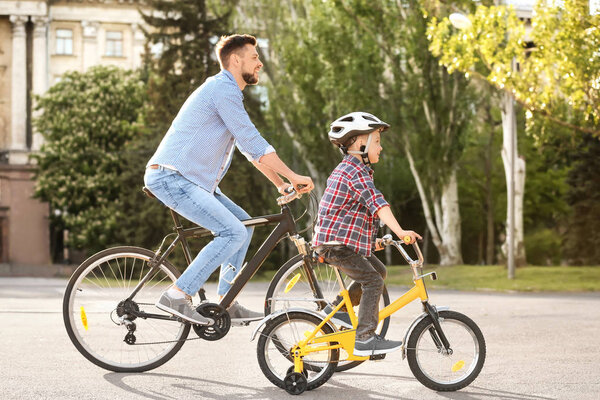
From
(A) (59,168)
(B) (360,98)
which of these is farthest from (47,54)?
(B) (360,98)

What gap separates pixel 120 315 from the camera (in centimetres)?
678

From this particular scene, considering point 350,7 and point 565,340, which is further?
point 350,7

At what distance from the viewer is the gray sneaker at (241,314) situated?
21.8ft

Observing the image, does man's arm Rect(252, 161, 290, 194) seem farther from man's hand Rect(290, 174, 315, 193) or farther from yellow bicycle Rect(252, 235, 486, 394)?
yellow bicycle Rect(252, 235, 486, 394)

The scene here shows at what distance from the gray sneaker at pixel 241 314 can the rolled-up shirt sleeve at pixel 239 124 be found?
0.97 meters

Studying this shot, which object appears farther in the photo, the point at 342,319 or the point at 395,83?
the point at 395,83

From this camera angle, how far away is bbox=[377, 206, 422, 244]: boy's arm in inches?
229

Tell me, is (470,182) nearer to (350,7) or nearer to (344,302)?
(350,7)

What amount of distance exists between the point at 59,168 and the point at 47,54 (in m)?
17.8

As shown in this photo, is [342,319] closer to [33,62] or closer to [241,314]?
[241,314]

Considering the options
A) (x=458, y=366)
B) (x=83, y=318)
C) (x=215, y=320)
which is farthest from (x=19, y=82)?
(x=458, y=366)

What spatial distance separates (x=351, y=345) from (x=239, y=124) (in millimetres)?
1544

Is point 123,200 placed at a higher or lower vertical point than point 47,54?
lower

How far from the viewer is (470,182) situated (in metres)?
46.6
